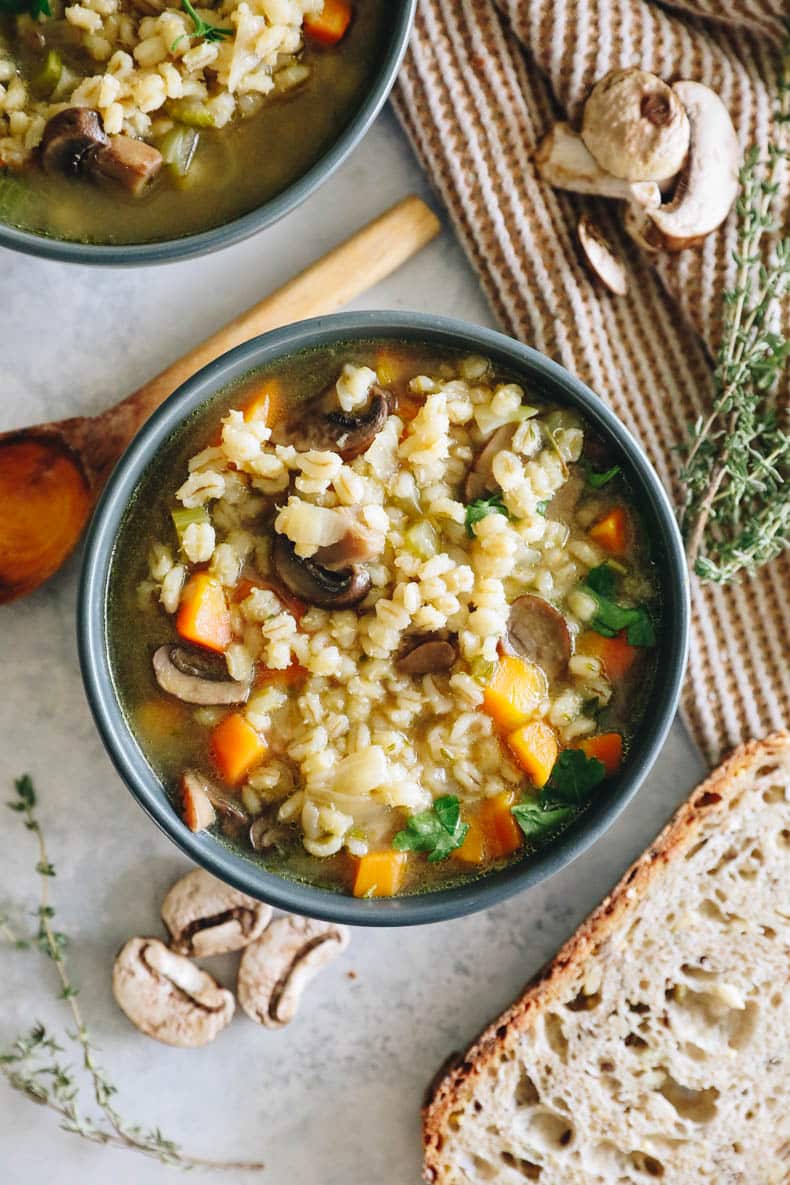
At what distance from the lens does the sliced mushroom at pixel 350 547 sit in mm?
2148

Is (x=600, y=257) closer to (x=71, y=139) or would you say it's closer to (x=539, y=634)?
(x=539, y=634)

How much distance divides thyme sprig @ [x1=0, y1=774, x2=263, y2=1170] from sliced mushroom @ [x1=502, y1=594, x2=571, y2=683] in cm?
128

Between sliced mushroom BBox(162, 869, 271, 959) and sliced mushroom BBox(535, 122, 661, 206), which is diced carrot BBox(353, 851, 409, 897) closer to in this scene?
sliced mushroom BBox(162, 869, 271, 959)

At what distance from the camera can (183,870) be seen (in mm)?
2820

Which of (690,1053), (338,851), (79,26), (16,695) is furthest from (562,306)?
(690,1053)

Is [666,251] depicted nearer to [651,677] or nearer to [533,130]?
[533,130]

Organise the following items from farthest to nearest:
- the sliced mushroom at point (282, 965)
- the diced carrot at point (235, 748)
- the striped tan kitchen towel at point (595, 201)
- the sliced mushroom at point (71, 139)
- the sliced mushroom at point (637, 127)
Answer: the sliced mushroom at point (282, 965) < the striped tan kitchen towel at point (595, 201) < the sliced mushroom at point (637, 127) < the diced carrot at point (235, 748) < the sliced mushroom at point (71, 139)

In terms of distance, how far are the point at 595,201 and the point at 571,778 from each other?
1400 mm

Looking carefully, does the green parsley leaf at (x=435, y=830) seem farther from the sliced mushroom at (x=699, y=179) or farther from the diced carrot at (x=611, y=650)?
the sliced mushroom at (x=699, y=179)

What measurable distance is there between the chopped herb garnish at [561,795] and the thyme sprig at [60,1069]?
120cm

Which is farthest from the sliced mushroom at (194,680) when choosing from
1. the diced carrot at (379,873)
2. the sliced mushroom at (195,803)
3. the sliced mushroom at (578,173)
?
the sliced mushroom at (578,173)

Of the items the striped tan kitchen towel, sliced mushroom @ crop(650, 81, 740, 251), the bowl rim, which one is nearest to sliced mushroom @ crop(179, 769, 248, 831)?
the bowl rim

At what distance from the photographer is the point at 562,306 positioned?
2.69 metres

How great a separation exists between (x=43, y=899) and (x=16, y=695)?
1.67 feet
